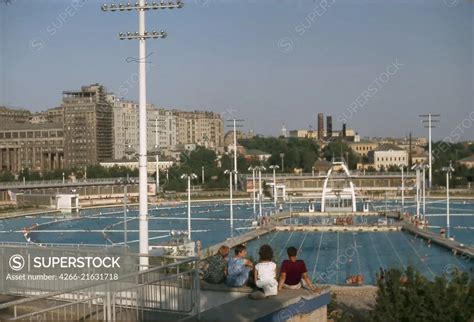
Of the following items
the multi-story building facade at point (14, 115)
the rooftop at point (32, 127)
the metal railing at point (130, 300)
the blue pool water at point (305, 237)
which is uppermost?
the multi-story building facade at point (14, 115)

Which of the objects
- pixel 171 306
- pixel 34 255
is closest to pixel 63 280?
pixel 34 255

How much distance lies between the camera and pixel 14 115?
313ft

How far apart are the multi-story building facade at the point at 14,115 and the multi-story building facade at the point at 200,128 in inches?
771

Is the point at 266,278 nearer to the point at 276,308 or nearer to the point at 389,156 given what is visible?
the point at 276,308

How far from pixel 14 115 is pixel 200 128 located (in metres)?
27.7

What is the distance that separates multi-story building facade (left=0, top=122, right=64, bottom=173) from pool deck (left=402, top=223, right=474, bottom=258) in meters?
54.2

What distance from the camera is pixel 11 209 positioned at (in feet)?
145

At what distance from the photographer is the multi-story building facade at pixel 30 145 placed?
78750 mm

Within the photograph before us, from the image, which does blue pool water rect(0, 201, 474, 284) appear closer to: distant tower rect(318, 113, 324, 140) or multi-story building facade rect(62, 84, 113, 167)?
multi-story building facade rect(62, 84, 113, 167)

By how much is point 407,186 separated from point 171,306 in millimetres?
55403

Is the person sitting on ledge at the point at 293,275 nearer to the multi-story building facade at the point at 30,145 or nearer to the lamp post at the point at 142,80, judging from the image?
the lamp post at the point at 142,80

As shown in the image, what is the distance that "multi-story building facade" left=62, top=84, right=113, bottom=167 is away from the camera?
3029 inches

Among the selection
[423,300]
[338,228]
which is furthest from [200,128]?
[423,300]

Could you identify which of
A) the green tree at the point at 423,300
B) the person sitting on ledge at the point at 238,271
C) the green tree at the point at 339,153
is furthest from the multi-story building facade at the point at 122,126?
the person sitting on ledge at the point at 238,271
